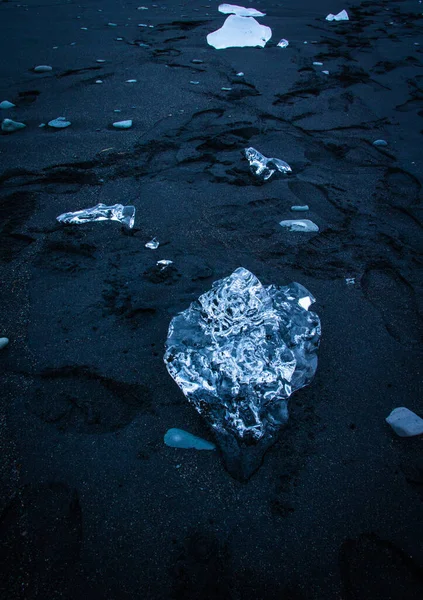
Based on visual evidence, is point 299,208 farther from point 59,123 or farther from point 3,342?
point 59,123

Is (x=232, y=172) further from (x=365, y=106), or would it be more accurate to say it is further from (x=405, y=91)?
(x=405, y=91)

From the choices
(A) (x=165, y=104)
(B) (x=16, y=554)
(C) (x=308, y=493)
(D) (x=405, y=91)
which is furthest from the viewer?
(D) (x=405, y=91)

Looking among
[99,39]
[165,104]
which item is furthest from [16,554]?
[99,39]

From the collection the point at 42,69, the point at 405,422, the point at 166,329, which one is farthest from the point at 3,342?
the point at 42,69

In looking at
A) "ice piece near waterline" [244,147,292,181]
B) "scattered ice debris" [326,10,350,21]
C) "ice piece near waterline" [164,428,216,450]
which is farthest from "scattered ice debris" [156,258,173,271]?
"scattered ice debris" [326,10,350,21]

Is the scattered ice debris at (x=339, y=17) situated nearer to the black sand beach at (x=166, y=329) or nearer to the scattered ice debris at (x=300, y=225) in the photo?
the black sand beach at (x=166, y=329)

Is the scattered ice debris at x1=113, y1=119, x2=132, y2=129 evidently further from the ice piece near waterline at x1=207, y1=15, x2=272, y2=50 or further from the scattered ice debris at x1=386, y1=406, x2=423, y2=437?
the scattered ice debris at x1=386, y1=406, x2=423, y2=437
